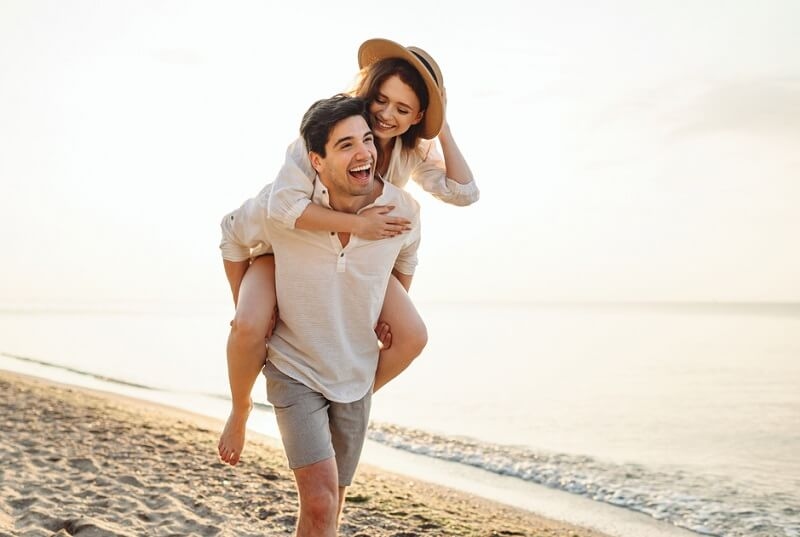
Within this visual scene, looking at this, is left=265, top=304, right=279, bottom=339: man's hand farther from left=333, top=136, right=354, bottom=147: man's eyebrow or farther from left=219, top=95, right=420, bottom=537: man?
left=333, top=136, right=354, bottom=147: man's eyebrow

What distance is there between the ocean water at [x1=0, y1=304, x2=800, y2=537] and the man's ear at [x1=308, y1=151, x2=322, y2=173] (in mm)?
5252

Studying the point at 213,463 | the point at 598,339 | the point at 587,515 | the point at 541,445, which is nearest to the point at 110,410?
the point at 213,463

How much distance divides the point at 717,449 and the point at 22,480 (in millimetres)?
8234

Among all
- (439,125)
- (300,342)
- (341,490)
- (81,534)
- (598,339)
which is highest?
(598,339)

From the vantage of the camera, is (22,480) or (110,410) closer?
(22,480)

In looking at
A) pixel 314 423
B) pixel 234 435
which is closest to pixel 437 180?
pixel 314 423

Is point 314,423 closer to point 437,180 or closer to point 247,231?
point 247,231

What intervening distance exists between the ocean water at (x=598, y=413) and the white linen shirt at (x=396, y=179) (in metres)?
4.68

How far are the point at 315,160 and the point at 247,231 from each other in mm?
372

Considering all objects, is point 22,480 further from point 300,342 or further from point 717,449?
point 717,449

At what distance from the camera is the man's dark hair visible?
2768 mm

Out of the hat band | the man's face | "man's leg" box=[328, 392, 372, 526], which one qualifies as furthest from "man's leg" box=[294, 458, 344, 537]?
the hat band

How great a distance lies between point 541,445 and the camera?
32.0ft

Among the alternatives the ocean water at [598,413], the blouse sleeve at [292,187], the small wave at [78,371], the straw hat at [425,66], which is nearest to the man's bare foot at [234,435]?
the blouse sleeve at [292,187]
